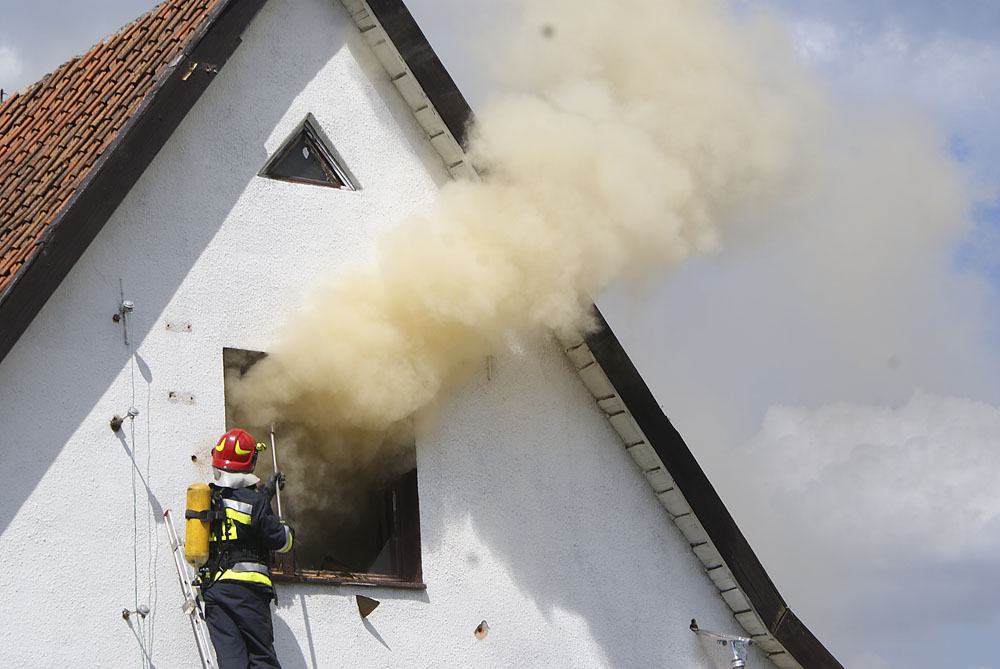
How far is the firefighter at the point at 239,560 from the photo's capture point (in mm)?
11000

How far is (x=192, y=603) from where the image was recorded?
11047 mm

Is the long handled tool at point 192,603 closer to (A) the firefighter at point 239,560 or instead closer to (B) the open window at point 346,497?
(A) the firefighter at point 239,560

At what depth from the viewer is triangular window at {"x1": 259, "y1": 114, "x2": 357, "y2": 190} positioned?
507 inches

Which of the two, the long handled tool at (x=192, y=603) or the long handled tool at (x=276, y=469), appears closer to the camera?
the long handled tool at (x=192, y=603)

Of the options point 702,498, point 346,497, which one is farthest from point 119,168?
point 702,498

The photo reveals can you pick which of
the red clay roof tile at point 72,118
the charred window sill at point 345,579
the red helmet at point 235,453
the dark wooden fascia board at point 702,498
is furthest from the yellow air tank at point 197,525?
the dark wooden fascia board at point 702,498

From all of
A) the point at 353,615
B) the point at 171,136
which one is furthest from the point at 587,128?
the point at 353,615

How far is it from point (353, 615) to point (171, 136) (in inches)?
144

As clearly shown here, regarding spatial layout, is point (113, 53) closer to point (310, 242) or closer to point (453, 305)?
point (310, 242)

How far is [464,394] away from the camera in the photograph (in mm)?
13078

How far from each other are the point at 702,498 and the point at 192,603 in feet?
14.5

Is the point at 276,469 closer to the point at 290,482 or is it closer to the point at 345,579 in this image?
the point at 290,482

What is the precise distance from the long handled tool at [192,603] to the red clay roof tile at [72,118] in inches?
79.3

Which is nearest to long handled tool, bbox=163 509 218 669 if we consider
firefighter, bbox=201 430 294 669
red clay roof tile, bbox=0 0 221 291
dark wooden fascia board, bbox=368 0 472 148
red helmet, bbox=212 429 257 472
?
firefighter, bbox=201 430 294 669
